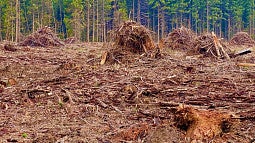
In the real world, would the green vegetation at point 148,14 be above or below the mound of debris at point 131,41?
above

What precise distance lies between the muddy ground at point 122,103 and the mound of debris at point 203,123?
3.1 inches

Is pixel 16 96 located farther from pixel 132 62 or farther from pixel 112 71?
pixel 132 62

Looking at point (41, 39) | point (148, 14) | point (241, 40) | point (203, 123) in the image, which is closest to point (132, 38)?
point (203, 123)

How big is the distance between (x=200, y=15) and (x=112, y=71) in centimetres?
5354

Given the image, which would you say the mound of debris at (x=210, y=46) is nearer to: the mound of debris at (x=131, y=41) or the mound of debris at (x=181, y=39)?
the mound of debris at (x=131, y=41)

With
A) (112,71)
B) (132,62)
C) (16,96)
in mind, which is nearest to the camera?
(16,96)

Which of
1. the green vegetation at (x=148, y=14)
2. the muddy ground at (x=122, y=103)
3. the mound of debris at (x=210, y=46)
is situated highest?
the green vegetation at (x=148, y=14)

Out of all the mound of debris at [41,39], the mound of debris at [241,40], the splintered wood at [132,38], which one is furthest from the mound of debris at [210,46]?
the mound of debris at [241,40]

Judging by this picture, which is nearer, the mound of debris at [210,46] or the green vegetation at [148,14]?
the mound of debris at [210,46]

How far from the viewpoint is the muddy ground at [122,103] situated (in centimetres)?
464

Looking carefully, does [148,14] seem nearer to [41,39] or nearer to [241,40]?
[241,40]

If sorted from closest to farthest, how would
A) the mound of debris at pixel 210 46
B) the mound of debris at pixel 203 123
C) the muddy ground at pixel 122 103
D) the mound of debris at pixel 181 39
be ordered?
the mound of debris at pixel 203 123 < the muddy ground at pixel 122 103 < the mound of debris at pixel 210 46 < the mound of debris at pixel 181 39

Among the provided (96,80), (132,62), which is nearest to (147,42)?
(132,62)

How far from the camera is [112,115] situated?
5.67m
